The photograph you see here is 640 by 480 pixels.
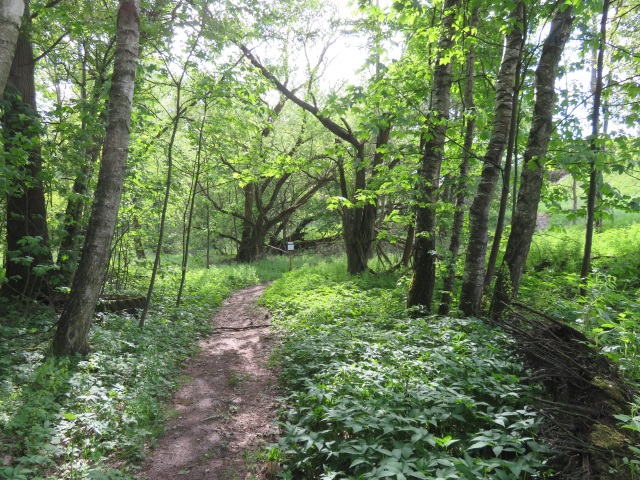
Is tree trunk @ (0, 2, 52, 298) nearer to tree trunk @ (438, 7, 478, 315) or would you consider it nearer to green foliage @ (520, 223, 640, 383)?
tree trunk @ (438, 7, 478, 315)

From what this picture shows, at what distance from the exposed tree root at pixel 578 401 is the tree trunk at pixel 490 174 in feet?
8.17

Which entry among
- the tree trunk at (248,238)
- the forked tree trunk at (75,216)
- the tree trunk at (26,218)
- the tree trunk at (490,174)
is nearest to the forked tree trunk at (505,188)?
the tree trunk at (490,174)

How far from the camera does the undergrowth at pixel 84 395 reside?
322 centimetres

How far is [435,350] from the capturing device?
4.46m

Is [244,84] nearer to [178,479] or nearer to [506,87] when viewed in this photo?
[506,87]

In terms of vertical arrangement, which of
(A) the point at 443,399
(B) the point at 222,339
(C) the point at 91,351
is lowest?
(B) the point at 222,339

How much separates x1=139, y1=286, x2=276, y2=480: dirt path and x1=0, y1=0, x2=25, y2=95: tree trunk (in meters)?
3.75

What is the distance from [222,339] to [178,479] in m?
4.87

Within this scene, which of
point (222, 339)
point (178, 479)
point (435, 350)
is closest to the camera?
point (178, 479)

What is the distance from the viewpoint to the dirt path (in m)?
3.57

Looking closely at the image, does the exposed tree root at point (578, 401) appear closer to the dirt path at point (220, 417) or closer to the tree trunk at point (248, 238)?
the dirt path at point (220, 417)

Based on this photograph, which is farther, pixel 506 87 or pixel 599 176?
pixel 506 87

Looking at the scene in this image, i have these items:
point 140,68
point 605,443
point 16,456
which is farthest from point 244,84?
point 605,443

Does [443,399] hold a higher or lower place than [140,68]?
lower
